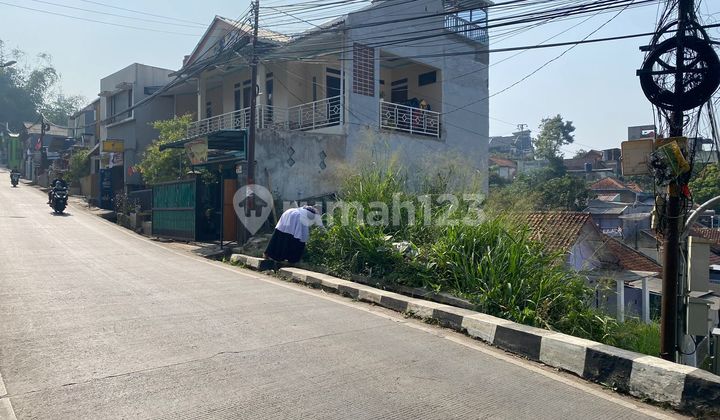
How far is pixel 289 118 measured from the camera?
2012 centimetres

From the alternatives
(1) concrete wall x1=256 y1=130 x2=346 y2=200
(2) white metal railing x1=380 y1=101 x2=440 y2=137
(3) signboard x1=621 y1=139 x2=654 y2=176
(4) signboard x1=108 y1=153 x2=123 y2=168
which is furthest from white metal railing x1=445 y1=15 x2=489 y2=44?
(4) signboard x1=108 y1=153 x2=123 y2=168

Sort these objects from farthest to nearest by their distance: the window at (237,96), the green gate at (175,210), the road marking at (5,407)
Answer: the window at (237,96) < the green gate at (175,210) < the road marking at (5,407)

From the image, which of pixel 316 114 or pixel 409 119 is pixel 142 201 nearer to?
pixel 316 114

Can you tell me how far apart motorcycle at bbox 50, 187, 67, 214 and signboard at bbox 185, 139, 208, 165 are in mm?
10755

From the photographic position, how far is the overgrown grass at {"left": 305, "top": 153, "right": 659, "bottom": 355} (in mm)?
6840

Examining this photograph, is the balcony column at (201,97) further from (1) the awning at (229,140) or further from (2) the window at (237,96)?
(1) the awning at (229,140)

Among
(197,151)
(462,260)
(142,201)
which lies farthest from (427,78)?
(462,260)

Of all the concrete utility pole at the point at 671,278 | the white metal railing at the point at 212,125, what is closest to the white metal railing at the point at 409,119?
the white metal railing at the point at 212,125

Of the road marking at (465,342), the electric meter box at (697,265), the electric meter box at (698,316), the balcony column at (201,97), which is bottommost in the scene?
the road marking at (465,342)

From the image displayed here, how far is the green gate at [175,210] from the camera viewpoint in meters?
16.1

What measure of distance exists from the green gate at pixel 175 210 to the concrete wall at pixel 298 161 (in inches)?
96.1

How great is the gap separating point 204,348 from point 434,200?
6020mm

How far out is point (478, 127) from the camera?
22812mm

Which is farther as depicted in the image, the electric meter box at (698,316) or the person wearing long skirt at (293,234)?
the person wearing long skirt at (293,234)
